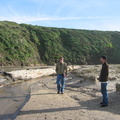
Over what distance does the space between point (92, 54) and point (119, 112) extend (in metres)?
40.4

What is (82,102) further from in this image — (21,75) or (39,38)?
(39,38)

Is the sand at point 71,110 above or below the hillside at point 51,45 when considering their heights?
below

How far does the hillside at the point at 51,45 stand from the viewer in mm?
33219

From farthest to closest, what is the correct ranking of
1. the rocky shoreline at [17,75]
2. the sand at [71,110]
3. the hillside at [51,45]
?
the hillside at [51,45] < the rocky shoreline at [17,75] < the sand at [71,110]

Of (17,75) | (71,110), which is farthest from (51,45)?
(71,110)

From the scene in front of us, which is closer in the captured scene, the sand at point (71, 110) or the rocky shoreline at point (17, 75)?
the sand at point (71, 110)

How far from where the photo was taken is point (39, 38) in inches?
1736

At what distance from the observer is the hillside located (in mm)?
33219

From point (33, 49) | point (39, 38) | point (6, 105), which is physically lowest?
point (6, 105)

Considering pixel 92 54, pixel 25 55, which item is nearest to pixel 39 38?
pixel 25 55

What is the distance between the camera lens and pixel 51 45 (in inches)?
1687

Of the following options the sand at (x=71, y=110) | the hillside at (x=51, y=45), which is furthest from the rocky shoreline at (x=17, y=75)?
the hillside at (x=51, y=45)

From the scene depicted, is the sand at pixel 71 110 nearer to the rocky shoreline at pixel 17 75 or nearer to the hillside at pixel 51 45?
the rocky shoreline at pixel 17 75

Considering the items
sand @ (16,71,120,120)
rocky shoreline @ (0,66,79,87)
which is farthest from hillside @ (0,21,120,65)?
sand @ (16,71,120,120)
